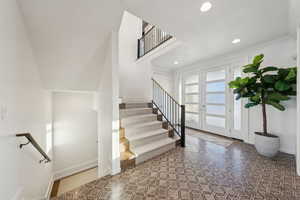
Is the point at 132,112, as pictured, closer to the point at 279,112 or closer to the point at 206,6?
the point at 206,6

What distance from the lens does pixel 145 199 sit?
1469mm

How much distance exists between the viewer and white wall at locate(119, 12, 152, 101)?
14.5 feet

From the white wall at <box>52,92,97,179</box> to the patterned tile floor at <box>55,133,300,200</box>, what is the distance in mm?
2281

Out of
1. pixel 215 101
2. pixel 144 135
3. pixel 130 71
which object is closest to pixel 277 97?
pixel 215 101

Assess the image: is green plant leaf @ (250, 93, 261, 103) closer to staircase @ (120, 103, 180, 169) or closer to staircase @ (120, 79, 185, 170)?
staircase @ (120, 79, 185, 170)

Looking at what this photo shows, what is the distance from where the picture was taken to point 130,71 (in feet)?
15.1

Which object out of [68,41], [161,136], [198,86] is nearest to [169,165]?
[161,136]

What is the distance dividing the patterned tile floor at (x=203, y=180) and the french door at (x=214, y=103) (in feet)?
3.85

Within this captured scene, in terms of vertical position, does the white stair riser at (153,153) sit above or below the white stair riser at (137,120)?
below

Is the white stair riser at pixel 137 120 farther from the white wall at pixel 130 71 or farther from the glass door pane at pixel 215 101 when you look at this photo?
the glass door pane at pixel 215 101

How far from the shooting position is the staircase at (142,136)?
233cm

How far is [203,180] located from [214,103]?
2.90m

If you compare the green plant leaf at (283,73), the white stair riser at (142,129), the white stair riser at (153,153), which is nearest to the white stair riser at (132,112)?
the white stair riser at (142,129)

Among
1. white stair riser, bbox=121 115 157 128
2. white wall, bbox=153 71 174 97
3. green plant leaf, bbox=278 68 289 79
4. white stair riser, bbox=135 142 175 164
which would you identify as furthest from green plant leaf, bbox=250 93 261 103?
white wall, bbox=153 71 174 97
